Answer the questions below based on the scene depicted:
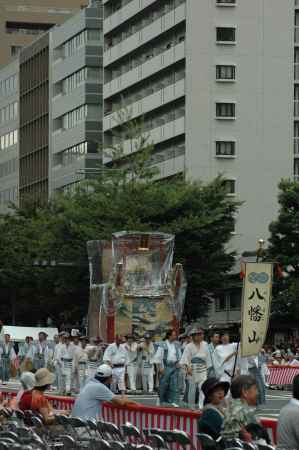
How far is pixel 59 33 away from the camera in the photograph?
4358 inches

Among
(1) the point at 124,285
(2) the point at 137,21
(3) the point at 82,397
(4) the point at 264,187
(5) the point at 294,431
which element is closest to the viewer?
(5) the point at 294,431

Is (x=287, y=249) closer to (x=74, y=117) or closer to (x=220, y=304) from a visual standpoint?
(x=220, y=304)

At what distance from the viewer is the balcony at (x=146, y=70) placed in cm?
8956

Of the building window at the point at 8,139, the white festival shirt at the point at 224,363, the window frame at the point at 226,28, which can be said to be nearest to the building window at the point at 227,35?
the window frame at the point at 226,28

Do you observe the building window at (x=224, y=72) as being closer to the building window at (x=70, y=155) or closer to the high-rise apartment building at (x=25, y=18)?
the building window at (x=70, y=155)

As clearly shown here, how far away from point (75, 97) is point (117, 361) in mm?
67331

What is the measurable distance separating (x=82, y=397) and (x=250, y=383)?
15.0ft

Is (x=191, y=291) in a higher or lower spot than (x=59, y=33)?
lower

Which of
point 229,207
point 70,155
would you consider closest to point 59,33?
point 70,155

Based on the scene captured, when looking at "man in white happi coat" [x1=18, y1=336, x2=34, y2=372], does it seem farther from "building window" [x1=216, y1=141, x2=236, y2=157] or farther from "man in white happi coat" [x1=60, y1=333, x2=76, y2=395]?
"building window" [x1=216, y1=141, x2=236, y2=157]

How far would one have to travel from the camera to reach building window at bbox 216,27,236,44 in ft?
292

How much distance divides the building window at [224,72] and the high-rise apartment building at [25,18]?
51280mm

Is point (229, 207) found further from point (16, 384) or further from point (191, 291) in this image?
point (16, 384)

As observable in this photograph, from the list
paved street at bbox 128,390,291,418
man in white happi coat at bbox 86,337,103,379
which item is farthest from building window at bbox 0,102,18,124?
man in white happi coat at bbox 86,337,103,379
